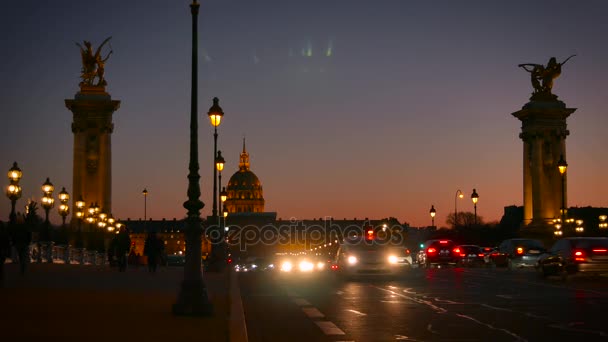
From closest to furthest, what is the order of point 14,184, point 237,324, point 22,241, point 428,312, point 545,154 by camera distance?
point 237,324
point 428,312
point 22,241
point 14,184
point 545,154

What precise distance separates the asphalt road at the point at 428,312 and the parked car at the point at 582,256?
1911mm

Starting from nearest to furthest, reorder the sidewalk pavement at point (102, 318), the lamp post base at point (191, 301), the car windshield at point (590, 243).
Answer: the sidewalk pavement at point (102, 318) → the lamp post base at point (191, 301) → the car windshield at point (590, 243)

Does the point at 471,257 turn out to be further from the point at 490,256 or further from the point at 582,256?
the point at 582,256

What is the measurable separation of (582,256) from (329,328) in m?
17.6

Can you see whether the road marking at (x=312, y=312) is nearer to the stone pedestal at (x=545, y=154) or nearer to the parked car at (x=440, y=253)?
the parked car at (x=440, y=253)

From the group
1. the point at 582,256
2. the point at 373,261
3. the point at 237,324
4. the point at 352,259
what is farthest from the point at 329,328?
the point at 582,256

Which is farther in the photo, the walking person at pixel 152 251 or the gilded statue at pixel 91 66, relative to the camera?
the gilded statue at pixel 91 66

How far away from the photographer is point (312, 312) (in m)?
19.4

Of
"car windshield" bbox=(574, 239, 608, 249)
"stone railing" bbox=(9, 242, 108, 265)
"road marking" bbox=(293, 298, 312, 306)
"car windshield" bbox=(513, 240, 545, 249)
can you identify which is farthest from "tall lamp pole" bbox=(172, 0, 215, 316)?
"car windshield" bbox=(513, 240, 545, 249)

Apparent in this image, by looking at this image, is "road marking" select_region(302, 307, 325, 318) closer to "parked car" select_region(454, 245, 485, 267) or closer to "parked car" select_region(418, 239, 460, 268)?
"parked car" select_region(418, 239, 460, 268)

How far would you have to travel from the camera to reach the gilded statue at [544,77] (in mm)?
104562

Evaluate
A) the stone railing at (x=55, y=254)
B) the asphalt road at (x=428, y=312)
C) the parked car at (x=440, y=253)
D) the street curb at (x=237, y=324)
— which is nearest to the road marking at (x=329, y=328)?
the asphalt road at (x=428, y=312)

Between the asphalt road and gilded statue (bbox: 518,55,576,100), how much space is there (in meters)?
77.6

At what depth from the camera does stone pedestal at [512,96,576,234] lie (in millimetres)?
101562
